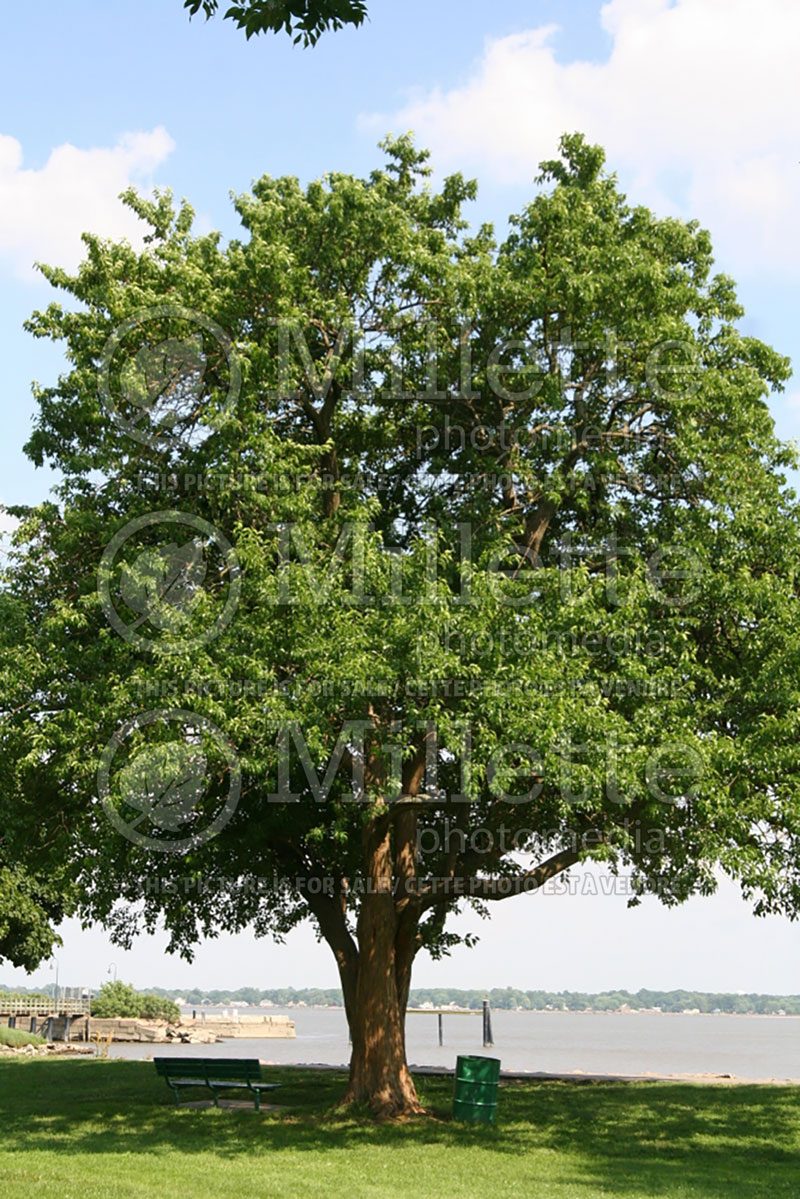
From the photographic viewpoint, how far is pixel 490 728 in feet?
52.2

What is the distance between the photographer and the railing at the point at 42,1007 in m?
56.9

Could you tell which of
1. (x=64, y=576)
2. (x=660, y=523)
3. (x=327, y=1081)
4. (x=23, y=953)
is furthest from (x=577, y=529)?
(x=23, y=953)

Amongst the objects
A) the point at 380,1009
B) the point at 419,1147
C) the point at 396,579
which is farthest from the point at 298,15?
the point at 380,1009

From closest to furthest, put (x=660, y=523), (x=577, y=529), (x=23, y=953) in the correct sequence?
(x=660, y=523), (x=577, y=529), (x=23, y=953)

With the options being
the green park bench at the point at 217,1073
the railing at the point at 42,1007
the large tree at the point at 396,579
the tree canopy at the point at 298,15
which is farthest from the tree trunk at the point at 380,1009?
the railing at the point at 42,1007

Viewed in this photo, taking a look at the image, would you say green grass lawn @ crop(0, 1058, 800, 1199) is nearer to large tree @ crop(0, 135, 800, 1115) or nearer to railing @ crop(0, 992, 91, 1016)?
large tree @ crop(0, 135, 800, 1115)

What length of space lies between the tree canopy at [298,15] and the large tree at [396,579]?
949 cm

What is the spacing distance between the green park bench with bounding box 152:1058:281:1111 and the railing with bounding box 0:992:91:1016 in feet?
124

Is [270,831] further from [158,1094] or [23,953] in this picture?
[23,953]

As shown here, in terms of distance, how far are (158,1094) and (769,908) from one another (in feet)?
43.3

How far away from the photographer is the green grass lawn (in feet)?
44.8

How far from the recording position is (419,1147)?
54.9 ft

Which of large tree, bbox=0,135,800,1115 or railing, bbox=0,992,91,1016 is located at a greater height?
large tree, bbox=0,135,800,1115

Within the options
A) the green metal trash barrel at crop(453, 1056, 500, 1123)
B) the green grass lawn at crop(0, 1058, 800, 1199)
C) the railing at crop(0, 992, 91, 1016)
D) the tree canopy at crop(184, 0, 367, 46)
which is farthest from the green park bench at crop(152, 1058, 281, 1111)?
the railing at crop(0, 992, 91, 1016)
